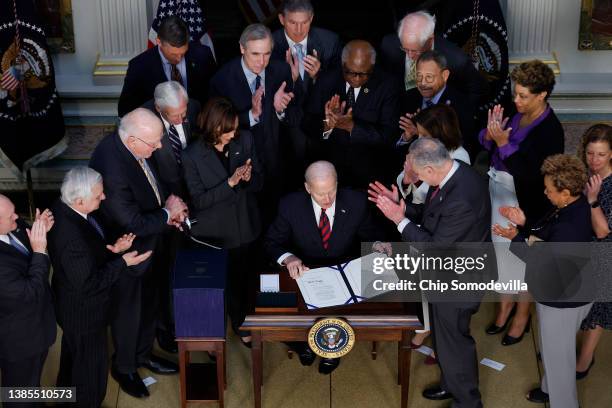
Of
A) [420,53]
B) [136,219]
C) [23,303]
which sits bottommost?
[23,303]

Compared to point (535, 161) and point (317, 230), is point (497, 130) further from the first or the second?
Result: point (317, 230)

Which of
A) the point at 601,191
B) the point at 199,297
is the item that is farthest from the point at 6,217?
the point at 601,191

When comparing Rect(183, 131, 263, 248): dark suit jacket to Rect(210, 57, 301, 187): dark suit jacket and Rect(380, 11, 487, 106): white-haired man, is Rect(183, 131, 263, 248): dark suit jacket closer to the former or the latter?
Rect(210, 57, 301, 187): dark suit jacket

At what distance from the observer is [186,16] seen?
7305 millimetres

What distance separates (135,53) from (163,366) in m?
2.69

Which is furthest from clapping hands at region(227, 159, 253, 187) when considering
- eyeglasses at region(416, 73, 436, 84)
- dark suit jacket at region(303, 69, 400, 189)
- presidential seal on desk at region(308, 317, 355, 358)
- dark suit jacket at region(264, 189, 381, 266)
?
eyeglasses at region(416, 73, 436, 84)

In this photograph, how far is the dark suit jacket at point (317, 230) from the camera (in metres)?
5.73

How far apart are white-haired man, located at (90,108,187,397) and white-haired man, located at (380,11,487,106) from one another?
5.96 ft

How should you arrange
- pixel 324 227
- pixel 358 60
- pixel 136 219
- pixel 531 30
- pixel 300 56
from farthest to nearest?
Result: pixel 531 30
pixel 300 56
pixel 358 60
pixel 324 227
pixel 136 219

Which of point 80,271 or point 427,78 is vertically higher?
point 427,78

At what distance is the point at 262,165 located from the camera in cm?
642

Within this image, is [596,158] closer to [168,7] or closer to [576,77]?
[576,77]

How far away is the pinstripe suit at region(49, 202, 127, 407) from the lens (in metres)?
5.08

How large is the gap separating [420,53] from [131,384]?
2.79 metres
